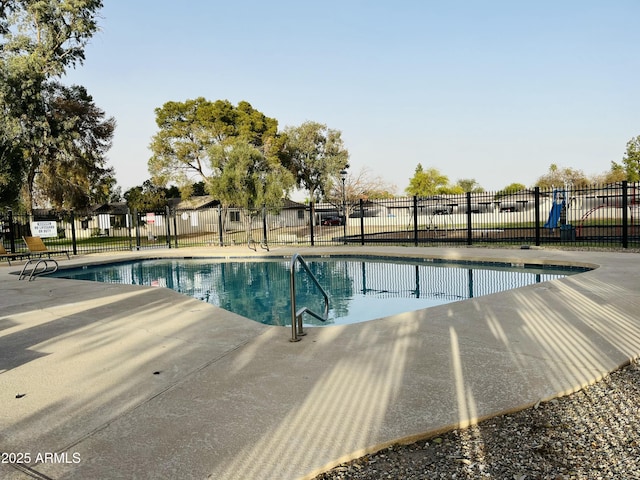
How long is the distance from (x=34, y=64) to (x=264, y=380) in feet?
84.3

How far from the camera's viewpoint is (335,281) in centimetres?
1059

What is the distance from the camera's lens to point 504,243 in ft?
52.5

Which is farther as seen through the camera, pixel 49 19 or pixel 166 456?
pixel 49 19

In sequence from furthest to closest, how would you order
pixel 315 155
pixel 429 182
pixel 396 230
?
pixel 429 182 → pixel 315 155 → pixel 396 230

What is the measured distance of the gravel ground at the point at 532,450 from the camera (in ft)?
7.02

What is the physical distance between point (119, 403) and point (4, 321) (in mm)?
3839

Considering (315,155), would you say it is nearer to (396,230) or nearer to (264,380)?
(396,230)

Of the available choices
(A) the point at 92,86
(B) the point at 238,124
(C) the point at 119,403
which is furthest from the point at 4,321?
(B) the point at 238,124

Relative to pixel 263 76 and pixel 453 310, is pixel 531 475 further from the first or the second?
pixel 263 76

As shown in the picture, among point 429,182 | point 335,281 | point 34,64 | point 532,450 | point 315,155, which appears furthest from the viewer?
point 429,182

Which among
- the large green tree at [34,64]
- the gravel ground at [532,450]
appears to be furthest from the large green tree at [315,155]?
the gravel ground at [532,450]

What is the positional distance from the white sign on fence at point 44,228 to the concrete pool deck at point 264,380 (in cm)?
1138

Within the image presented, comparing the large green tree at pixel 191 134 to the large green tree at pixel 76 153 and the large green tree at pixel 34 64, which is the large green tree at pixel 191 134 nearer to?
the large green tree at pixel 76 153

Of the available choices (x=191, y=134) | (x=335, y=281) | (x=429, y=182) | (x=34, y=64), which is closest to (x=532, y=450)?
(x=335, y=281)
